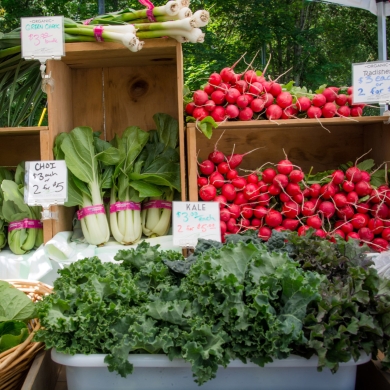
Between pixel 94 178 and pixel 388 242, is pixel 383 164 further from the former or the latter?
pixel 94 178

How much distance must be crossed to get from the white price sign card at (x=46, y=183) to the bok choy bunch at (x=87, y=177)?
0.14 metres

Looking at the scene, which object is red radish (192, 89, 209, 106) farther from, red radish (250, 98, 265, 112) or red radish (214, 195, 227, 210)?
red radish (214, 195, 227, 210)

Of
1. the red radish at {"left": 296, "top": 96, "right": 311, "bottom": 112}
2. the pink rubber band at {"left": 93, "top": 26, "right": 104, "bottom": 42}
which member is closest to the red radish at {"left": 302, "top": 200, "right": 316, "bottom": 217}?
the red radish at {"left": 296, "top": 96, "right": 311, "bottom": 112}

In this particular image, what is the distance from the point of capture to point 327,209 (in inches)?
82.9

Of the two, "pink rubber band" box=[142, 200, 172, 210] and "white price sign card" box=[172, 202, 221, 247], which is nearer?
"white price sign card" box=[172, 202, 221, 247]

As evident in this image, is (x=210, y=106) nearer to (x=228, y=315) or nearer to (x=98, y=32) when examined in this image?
(x=98, y=32)

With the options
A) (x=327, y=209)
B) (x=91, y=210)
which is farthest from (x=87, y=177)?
(x=327, y=209)

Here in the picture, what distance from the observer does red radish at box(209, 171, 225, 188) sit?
216 centimetres

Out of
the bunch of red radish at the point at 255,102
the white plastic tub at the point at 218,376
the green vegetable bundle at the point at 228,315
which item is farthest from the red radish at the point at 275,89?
the white plastic tub at the point at 218,376

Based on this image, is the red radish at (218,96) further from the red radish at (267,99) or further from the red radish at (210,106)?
the red radish at (267,99)

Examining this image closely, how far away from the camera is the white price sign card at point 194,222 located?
71.7 inches

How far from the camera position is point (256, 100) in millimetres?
2076

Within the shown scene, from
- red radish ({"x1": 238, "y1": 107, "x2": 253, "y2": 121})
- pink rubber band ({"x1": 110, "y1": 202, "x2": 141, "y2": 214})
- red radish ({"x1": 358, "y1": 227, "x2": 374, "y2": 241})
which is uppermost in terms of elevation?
red radish ({"x1": 238, "y1": 107, "x2": 253, "y2": 121})

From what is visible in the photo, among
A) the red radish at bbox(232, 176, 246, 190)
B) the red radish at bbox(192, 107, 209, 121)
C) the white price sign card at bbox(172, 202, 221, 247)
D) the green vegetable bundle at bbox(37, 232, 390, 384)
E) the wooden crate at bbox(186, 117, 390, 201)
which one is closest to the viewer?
the green vegetable bundle at bbox(37, 232, 390, 384)
